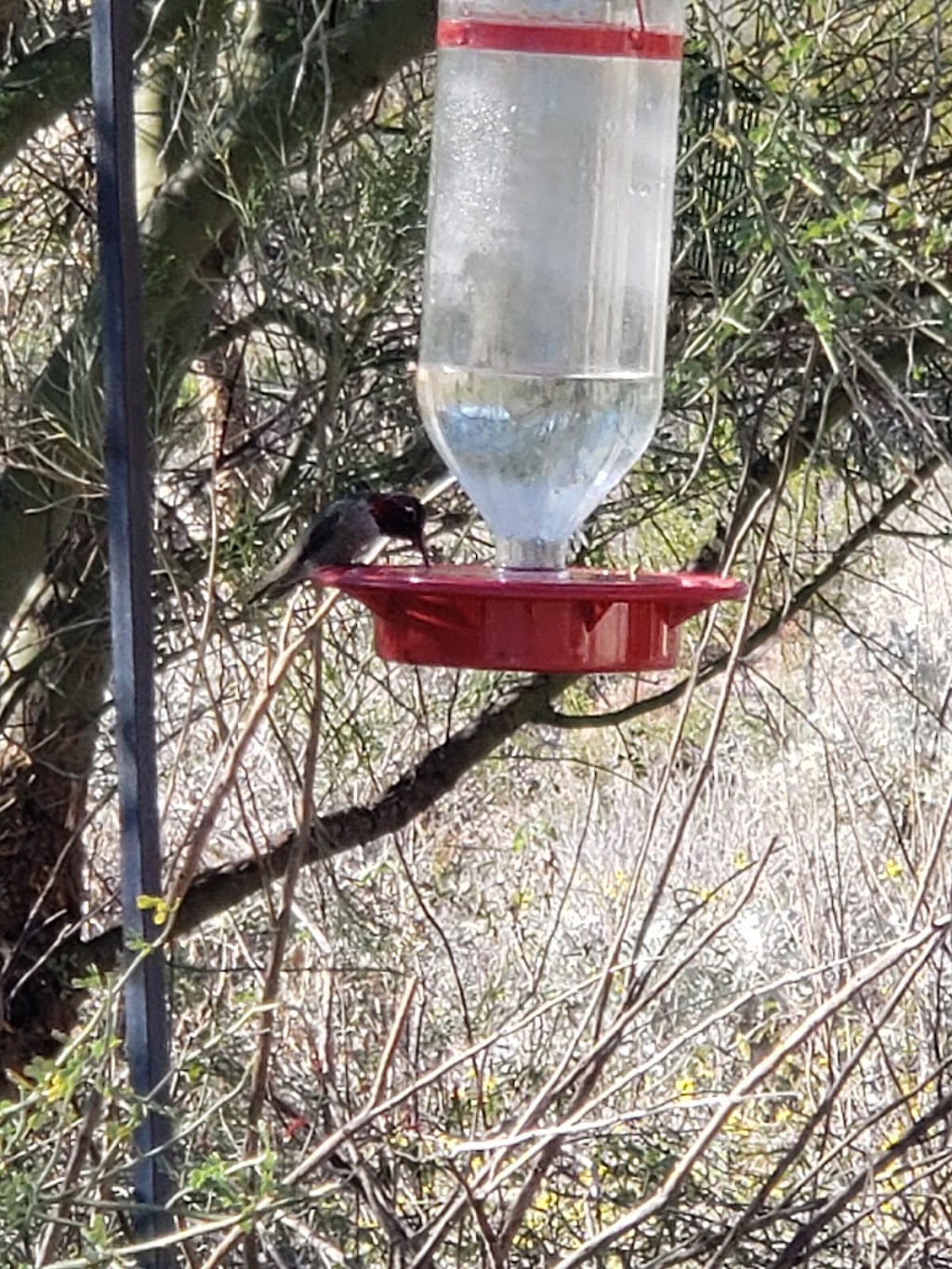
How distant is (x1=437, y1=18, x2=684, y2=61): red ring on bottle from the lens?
1.83m

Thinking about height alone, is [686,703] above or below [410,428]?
below

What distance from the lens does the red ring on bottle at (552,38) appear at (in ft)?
5.99

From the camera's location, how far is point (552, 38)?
188cm

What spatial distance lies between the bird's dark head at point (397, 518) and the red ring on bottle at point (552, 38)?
52 centimetres

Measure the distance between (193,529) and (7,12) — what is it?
0.88 meters

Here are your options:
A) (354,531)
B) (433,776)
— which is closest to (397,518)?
(354,531)

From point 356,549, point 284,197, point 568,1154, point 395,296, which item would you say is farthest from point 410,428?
point 568,1154

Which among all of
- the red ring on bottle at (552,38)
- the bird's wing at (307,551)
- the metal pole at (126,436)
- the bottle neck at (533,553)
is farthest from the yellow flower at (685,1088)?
the red ring on bottle at (552,38)

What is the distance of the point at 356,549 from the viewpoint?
2287 mm

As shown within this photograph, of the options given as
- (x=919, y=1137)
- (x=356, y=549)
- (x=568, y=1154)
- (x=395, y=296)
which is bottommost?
(x=568, y=1154)

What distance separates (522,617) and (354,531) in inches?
30.5

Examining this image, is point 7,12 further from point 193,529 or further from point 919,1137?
point 919,1137

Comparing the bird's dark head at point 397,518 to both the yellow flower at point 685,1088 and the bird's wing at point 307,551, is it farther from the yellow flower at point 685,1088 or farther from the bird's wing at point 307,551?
the yellow flower at point 685,1088

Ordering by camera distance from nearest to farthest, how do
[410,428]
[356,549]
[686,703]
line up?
[686,703] → [356,549] → [410,428]
